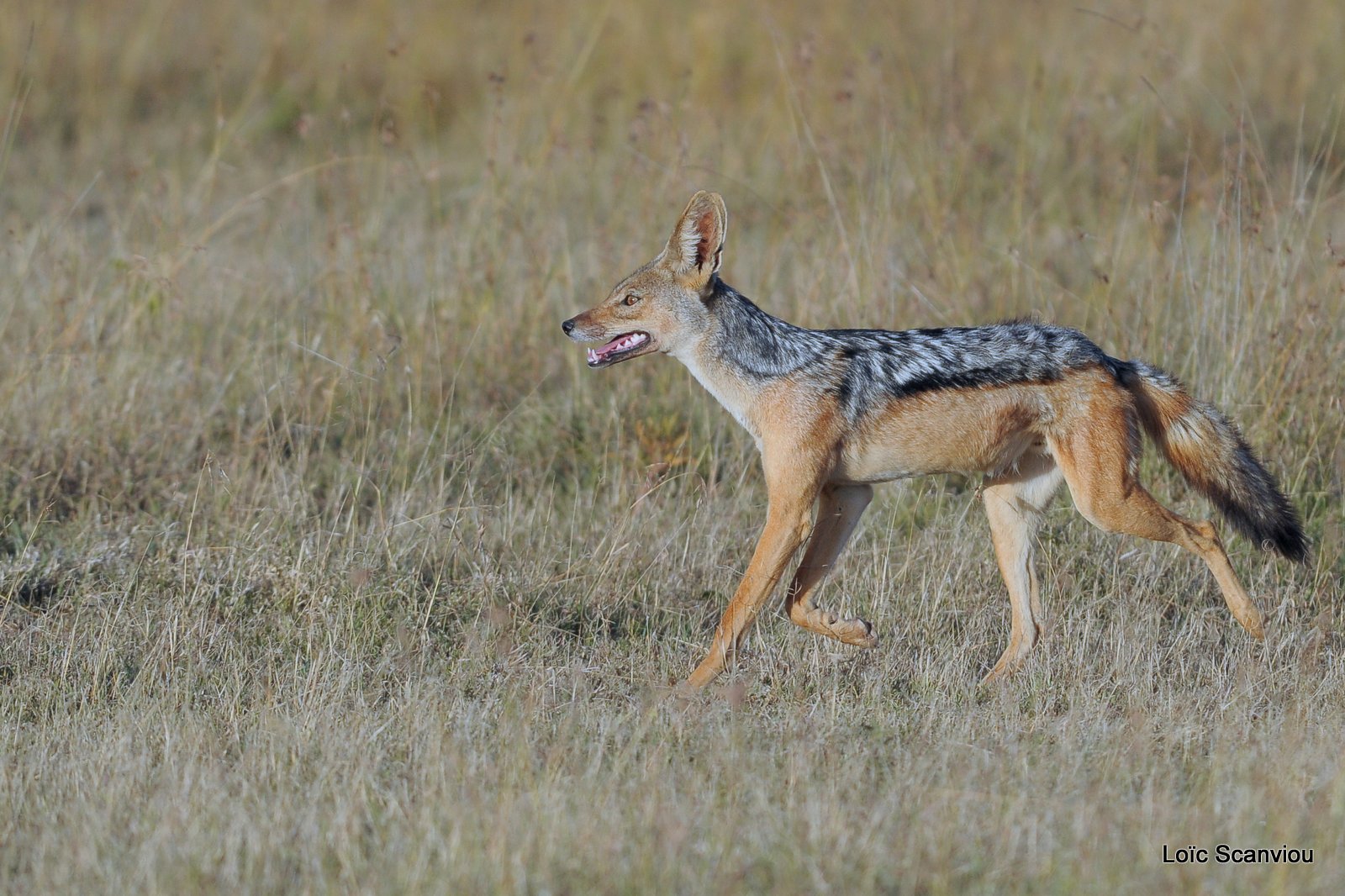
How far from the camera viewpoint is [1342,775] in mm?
4266

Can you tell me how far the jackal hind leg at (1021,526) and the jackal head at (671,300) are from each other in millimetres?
1479

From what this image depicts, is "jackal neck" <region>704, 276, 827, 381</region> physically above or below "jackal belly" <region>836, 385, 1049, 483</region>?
above

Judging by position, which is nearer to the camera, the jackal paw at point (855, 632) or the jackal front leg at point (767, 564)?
the jackal front leg at point (767, 564)

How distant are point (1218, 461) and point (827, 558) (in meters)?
1.63

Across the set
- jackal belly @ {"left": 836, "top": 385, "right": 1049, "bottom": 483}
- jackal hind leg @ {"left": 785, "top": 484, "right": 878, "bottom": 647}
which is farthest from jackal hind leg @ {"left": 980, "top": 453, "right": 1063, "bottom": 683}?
jackal hind leg @ {"left": 785, "top": 484, "right": 878, "bottom": 647}

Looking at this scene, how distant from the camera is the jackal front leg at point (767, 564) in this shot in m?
5.57

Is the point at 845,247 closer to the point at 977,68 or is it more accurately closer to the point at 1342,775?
the point at 1342,775

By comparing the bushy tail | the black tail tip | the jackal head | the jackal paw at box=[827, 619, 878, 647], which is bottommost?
A: the jackal paw at box=[827, 619, 878, 647]

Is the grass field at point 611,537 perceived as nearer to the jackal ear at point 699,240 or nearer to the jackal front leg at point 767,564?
the jackal front leg at point 767,564

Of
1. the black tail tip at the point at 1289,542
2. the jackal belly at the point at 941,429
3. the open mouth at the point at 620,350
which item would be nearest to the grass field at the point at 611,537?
the black tail tip at the point at 1289,542

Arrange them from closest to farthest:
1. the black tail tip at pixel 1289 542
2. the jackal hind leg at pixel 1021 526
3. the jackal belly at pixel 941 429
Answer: the jackal belly at pixel 941 429 → the black tail tip at pixel 1289 542 → the jackal hind leg at pixel 1021 526

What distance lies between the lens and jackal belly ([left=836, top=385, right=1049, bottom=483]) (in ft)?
18.7

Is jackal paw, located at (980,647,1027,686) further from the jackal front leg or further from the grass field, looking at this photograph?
the jackal front leg

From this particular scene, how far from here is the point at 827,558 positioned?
599cm
